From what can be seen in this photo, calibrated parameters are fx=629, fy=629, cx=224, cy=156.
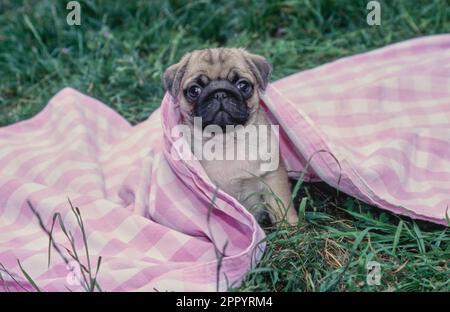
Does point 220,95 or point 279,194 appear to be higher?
point 220,95

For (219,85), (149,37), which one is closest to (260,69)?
(219,85)

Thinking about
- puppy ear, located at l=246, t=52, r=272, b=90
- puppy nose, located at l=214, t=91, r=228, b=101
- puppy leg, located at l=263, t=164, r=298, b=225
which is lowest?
puppy leg, located at l=263, t=164, r=298, b=225

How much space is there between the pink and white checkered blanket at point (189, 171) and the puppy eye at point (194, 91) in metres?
0.15

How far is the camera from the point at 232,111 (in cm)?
316

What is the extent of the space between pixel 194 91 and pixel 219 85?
16 centimetres

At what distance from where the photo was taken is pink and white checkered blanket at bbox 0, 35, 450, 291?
2885 millimetres

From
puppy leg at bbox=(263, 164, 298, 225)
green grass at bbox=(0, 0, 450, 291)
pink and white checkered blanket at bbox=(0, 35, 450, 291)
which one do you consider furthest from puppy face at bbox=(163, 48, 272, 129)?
green grass at bbox=(0, 0, 450, 291)

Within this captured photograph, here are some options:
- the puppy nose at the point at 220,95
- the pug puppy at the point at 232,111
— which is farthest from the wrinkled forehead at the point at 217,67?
the puppy nose at the point at 220,95

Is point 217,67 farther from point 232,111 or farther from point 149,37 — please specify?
point 149,37

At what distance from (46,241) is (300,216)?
1.26 meters

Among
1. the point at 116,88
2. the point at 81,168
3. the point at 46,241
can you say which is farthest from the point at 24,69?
the point at 46,241

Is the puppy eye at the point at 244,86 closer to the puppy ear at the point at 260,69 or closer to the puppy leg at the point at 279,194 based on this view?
the puppy ear at the point at 260,69

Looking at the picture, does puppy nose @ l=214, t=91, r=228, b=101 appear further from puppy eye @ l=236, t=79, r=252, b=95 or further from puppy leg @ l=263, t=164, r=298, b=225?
puppy leg @ l=263, t=164, r=298, b=225
